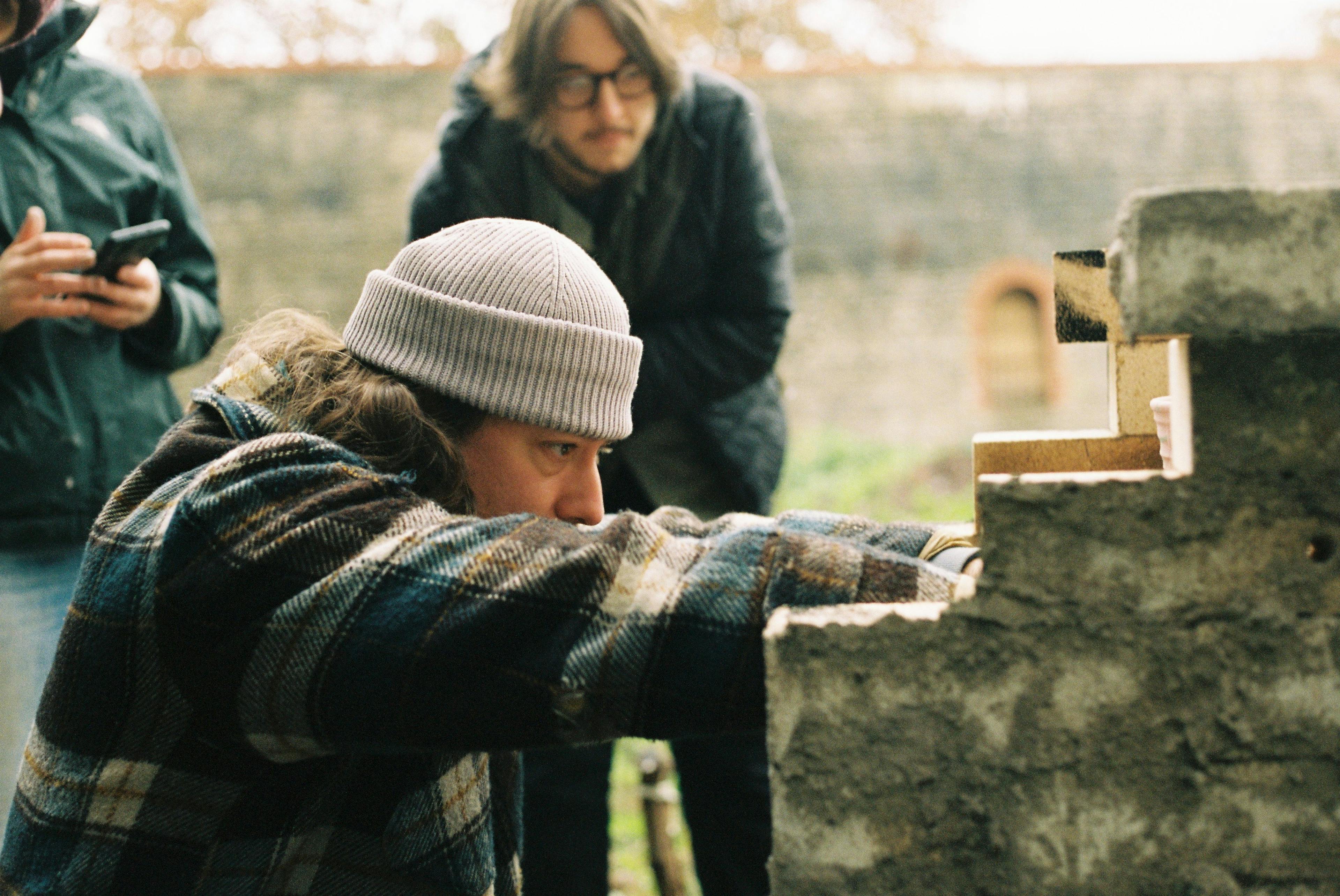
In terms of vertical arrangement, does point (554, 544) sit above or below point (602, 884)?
above

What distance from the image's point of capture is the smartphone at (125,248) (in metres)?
2.25

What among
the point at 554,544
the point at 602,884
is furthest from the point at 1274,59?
the point at 554,544

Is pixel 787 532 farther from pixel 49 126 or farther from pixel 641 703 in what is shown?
pixel 49 126

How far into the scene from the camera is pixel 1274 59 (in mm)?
11805

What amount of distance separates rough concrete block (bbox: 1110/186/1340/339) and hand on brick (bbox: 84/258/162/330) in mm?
1995

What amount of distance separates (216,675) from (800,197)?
11.0m

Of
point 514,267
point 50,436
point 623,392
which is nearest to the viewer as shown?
point 514,267

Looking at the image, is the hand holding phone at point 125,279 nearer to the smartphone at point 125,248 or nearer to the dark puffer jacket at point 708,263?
the smartphone at point 125,248

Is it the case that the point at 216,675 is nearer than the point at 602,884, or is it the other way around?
the point at 216,675

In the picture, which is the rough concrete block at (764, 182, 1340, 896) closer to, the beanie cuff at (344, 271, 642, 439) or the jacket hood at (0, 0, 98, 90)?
the beanie cuff at (344, 271, 642, 439)

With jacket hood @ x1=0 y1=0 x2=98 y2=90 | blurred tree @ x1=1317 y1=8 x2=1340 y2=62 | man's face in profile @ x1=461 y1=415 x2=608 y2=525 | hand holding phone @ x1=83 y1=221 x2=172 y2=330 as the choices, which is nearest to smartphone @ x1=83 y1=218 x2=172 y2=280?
hand holding phone @ x1=83 y1=221 x2=172 y2=330

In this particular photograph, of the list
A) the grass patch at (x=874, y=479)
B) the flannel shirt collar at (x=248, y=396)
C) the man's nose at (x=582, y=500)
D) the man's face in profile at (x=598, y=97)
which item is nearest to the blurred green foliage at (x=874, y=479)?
the grass patch at (x=874, y=479)

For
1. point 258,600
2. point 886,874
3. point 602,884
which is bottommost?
point 602,884

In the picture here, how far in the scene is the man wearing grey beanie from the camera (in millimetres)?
1132
